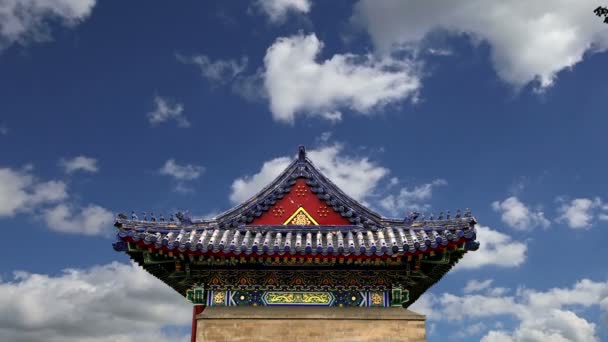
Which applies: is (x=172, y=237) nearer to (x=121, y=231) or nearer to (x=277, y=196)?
(x=121, y=231)

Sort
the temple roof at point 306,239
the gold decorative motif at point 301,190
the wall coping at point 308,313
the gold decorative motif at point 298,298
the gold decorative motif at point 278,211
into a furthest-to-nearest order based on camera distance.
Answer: the gold decorative motif at point 301,190, the gold decorative motif at point 278,211, the gold decorative motif at point 298,298, the wall coping at point 308,313, the temple roof at point 306,239

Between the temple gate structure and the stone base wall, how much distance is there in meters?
0.02

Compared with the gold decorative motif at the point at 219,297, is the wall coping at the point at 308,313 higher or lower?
lower

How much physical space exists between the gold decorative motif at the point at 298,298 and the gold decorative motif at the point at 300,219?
2056 mm

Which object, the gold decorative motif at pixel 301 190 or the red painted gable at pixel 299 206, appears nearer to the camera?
the red painted gable at pixel 299 206

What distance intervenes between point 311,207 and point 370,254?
3.21 meters

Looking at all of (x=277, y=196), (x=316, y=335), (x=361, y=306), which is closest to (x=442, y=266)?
Result: (x=361, y=306)

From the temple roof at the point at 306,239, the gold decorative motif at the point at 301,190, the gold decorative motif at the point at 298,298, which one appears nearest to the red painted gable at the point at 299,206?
the gold decorative motif at the point at 301,190

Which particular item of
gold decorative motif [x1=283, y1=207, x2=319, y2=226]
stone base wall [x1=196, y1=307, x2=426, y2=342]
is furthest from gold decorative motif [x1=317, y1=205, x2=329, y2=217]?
stone base wall [x1=196, y1=307, x2=426, y2=342]

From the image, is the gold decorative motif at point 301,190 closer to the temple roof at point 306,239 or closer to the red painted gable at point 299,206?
the red painted gable at point 299,206

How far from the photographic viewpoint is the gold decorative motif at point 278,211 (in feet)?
53.1

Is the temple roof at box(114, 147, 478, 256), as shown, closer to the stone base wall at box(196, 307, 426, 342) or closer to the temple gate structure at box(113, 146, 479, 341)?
the temple gate structure at box(113, 146, 479, 341)

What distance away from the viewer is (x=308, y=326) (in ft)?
46.2

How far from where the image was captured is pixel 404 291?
1480cm
